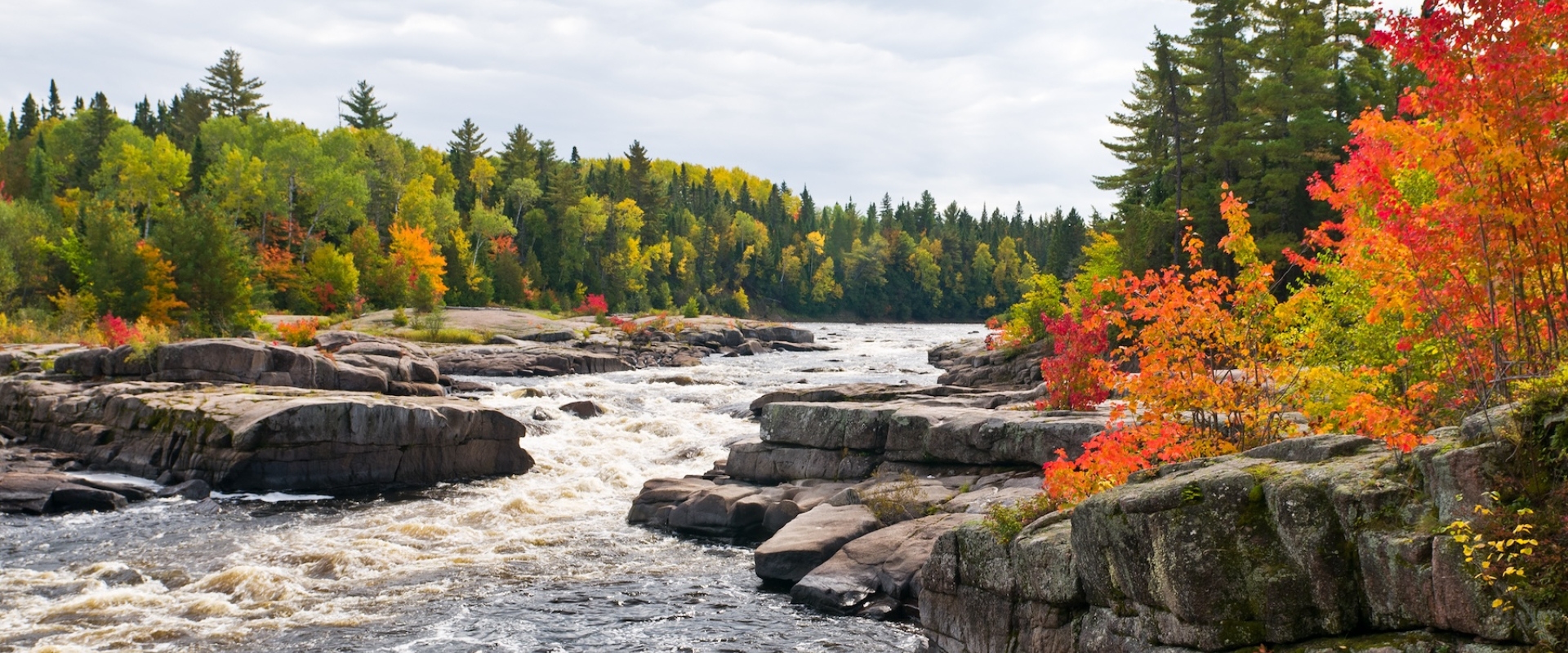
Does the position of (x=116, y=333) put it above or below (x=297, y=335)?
above

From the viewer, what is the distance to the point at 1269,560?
285 inches

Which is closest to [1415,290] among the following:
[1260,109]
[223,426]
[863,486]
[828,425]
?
[863,486]

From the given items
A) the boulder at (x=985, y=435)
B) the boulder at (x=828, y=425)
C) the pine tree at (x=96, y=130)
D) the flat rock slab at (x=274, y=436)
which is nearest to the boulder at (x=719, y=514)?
the boulder at (x=828, y=425)

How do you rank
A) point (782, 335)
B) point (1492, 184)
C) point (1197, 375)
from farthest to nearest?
point (782, 335), point (1197, 375), point (1492, 184)

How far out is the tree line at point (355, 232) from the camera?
124ft

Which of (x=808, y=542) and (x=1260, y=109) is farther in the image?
(x=1260, y=109)

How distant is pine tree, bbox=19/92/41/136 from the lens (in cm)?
9591

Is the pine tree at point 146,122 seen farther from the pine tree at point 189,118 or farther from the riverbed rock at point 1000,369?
the riverbed rock at point 1000,369

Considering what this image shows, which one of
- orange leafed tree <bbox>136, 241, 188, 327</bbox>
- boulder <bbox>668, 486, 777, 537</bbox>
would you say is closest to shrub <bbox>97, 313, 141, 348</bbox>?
orange leafed tree <bbox>136, 241, 188, 327</bbox>

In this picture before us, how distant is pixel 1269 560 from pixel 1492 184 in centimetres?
313

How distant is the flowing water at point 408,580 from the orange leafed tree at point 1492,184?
6.81 metres

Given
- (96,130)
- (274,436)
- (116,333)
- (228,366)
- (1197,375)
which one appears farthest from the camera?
(96,130)

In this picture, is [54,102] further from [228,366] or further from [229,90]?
[228,366]

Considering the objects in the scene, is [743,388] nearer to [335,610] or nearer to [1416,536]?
[335,610]
